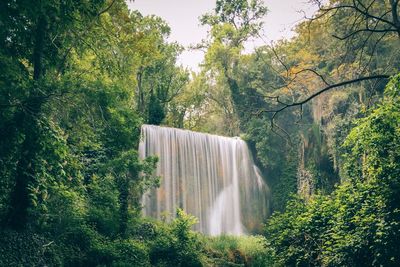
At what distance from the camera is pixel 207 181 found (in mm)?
21828

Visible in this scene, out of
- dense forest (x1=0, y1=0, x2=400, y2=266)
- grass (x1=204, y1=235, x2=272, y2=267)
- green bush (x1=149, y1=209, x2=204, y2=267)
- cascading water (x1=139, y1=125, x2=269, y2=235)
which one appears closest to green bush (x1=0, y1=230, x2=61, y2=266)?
dense forest (x1=0, y1=0, x2=400, y2=266)

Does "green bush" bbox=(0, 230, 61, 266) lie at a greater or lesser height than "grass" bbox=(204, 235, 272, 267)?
greater

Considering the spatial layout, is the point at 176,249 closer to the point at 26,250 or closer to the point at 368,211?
the point at 26,250

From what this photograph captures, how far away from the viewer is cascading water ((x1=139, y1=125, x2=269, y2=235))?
1953 cm

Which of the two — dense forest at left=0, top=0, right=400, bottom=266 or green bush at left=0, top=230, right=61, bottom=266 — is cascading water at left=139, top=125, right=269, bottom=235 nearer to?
dense forest at left=0, top=0, right=400, bottom=266

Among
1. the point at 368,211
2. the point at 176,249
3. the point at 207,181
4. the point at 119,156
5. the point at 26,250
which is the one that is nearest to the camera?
the point at 368,211

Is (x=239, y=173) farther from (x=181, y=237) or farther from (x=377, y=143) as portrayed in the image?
(x=377, y=143)

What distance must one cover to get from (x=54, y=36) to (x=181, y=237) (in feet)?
26.5

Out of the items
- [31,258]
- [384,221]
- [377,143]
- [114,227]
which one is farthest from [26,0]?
[114,227]

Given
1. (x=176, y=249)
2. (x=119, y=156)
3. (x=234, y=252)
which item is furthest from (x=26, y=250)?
(x=234, y=252)

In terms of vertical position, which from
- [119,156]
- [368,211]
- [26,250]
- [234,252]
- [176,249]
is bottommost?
[234,252]

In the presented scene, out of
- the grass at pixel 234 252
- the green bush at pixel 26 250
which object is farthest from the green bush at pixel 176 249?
the green bush at pixel 26 250

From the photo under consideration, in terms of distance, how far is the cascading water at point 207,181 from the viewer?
19531mm

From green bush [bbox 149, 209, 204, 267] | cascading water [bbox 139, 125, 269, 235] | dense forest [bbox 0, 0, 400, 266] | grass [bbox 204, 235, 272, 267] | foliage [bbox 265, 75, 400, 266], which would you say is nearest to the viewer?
foliage [bbox 265, 75, 400, 266]
